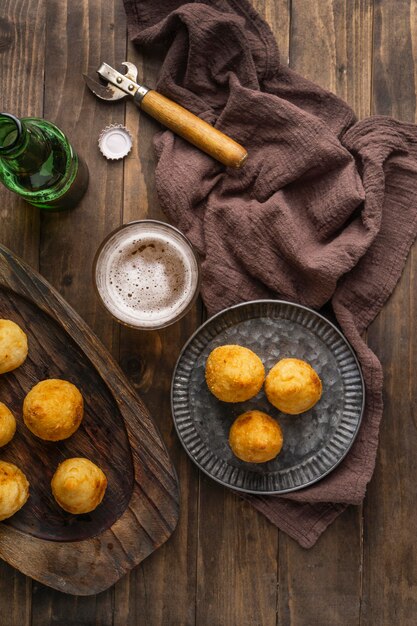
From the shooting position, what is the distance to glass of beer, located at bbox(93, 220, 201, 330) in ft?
5.10

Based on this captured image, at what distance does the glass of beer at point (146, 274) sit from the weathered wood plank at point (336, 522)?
0.55 metres

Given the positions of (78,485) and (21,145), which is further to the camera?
(78,485)

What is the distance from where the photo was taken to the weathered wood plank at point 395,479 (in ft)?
5.33

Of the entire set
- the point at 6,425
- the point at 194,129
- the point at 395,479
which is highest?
the point at 194,129

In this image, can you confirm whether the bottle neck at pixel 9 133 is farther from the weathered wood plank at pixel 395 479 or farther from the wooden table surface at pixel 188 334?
the weathered wood plank at pixel 395 479

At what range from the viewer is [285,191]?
5.31ft

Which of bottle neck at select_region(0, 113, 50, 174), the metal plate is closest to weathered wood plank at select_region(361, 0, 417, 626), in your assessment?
the metal plate

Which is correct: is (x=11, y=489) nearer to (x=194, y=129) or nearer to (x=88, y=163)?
(x=88, y=163)

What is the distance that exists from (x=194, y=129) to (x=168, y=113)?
8cm

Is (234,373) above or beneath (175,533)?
above

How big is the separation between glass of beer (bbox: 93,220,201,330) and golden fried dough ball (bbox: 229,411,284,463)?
287 millimetres

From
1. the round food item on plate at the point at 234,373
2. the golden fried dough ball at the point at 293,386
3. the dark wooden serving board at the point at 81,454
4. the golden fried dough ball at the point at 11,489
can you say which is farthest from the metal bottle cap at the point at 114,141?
the golden fried dough ball at the point at 11,489

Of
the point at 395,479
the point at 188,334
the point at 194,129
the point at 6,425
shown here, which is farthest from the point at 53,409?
the point at 395,479

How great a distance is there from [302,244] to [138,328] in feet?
1.42
